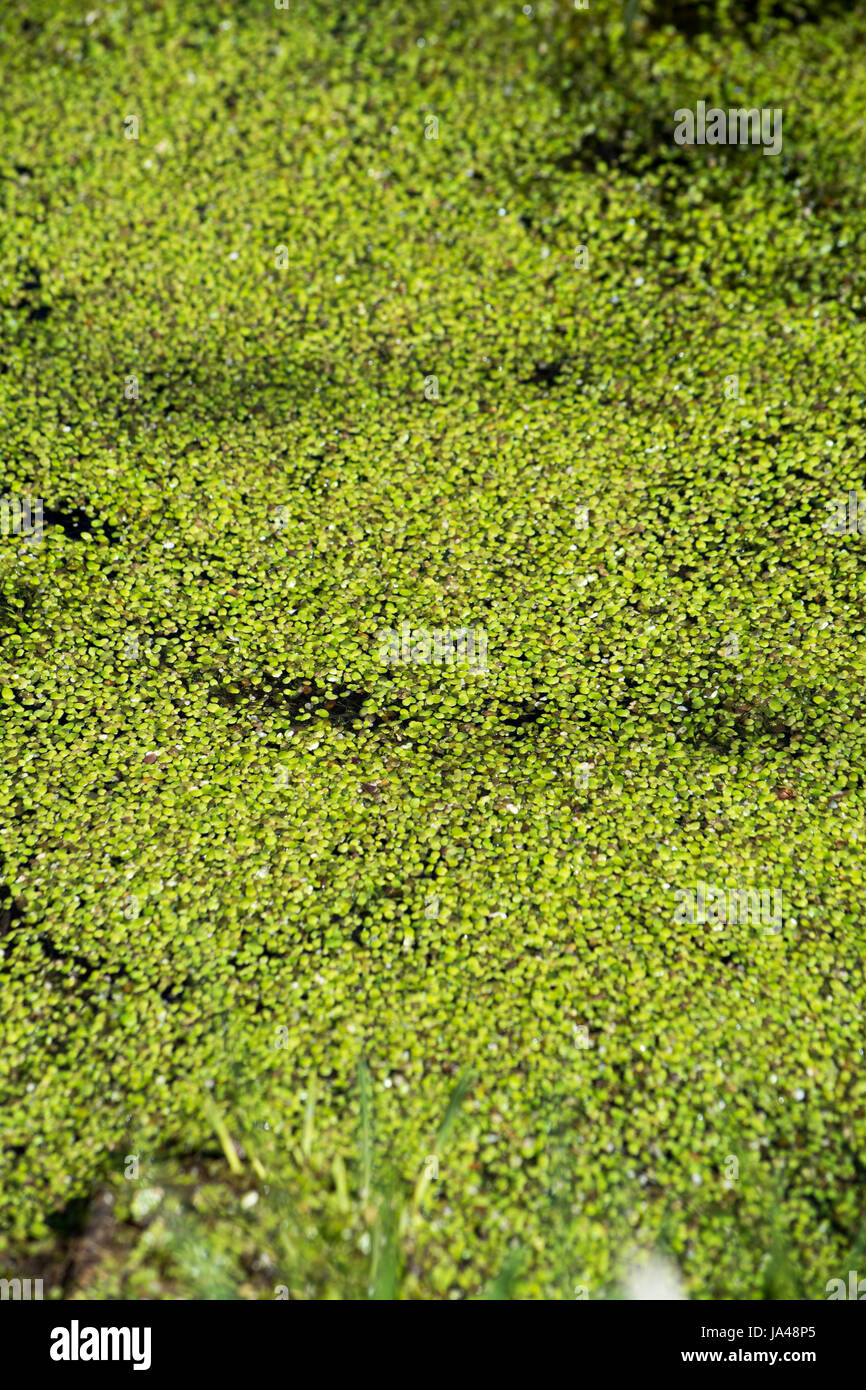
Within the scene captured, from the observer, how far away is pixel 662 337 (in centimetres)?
374

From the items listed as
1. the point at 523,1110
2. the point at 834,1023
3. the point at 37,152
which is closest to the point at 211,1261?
the point at 523,1110

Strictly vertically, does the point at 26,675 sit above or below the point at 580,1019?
above

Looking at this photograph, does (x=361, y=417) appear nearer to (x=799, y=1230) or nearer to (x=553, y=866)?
(x=553, y=866)

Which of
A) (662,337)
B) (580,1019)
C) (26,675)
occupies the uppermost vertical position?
(662,337)

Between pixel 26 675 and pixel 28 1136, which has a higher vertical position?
pixel 26 675

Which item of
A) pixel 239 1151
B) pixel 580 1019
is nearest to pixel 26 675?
pixel 239 1151

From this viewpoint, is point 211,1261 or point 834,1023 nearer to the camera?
point 211,1261

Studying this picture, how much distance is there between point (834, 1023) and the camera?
2.49 metres

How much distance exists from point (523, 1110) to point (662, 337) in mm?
2690

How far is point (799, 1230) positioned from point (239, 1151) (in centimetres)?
124

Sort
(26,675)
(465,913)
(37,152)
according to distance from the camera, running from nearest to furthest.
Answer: (465,913)
(26,675)
(37,152)
